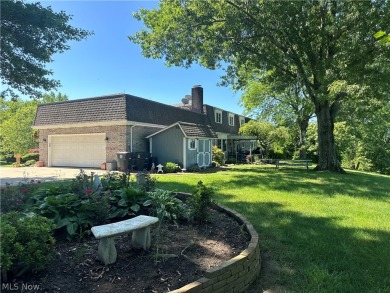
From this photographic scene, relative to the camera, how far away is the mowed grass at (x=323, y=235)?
11.0 feet


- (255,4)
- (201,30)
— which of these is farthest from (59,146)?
(255,4)

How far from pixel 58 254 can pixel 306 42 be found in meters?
14.3

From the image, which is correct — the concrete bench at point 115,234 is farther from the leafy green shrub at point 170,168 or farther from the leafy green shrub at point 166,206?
the leafy green shrub at point 170,168

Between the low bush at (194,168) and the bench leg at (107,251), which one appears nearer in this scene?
the bench leg at (107,251)

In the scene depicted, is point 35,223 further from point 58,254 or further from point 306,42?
point 306,42

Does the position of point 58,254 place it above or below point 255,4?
below

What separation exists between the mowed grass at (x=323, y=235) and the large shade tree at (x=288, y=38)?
6400 mm

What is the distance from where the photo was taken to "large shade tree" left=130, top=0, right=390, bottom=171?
12.7 meters

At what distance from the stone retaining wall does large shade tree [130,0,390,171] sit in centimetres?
1048

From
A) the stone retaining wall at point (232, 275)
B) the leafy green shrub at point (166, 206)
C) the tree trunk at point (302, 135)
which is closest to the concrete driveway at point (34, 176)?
the leafy green shrub at point (166, 206)

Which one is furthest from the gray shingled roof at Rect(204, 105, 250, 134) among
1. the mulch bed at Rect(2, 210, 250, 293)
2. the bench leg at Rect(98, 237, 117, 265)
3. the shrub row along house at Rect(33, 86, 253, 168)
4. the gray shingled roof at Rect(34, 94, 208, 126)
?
the bench leg at Rect(98, 237, 117, 265)

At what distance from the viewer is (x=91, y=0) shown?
8516 mm

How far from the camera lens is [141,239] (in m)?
3.53

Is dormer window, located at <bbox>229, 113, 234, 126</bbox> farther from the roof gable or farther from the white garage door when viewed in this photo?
the white garage door
